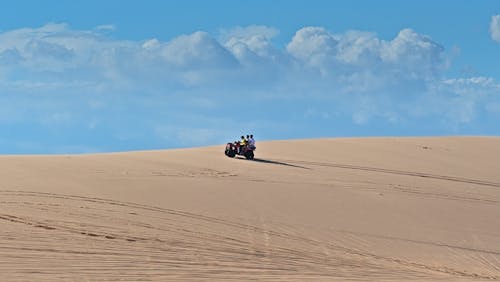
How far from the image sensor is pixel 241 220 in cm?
1538

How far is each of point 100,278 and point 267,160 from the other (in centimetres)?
1576

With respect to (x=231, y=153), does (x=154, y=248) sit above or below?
below

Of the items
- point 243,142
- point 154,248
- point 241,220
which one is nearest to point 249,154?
point 243,142

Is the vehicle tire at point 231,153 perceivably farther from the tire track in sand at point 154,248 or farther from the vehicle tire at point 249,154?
the tire track in sand at point 154,248

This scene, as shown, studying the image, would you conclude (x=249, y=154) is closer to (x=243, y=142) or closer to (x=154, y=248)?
(x=243, y=142)

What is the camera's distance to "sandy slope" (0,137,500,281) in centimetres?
1151

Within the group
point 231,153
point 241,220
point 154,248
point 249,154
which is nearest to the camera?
point 154,248

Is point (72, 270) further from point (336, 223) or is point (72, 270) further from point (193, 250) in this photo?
point (336, 223)

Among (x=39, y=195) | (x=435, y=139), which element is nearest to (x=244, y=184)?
(x=39, y=195)

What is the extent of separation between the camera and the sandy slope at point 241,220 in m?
11.5

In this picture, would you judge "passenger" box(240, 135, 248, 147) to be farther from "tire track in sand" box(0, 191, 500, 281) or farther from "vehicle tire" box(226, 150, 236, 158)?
"tire track in sand" box(0, 191, 500, 281)

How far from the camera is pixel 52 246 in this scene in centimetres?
1152

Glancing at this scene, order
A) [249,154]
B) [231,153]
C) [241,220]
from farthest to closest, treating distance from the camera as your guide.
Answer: [231,153], [249,154], [241,220]

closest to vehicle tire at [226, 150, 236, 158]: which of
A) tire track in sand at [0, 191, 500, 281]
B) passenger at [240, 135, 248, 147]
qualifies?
passenger at [240, 135, 248, 147]
